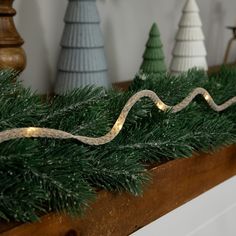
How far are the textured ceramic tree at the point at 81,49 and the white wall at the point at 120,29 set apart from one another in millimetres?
65

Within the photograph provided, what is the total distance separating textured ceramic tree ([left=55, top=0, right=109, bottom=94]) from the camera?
66cm

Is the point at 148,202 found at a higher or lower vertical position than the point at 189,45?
lower

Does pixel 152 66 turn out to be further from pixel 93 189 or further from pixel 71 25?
pixel 93 189

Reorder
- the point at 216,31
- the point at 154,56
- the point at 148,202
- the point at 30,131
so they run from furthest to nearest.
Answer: the point at 216,31, the point at 154,56, the point at 148,202, the point at 30,131

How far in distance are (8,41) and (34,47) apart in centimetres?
16

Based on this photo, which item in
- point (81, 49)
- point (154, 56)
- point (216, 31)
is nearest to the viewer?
point (81, 49)

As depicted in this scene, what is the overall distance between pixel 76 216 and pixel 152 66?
45 centimetres

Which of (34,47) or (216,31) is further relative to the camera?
(216,31)

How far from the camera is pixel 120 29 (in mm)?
865

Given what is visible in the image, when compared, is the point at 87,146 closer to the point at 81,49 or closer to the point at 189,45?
the point at 81,49

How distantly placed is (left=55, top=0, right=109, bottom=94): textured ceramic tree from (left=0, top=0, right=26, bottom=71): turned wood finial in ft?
0.36

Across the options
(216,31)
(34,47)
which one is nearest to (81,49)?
(34,47)

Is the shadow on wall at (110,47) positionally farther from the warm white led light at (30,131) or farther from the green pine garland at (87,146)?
the warm white led light at (30,131)

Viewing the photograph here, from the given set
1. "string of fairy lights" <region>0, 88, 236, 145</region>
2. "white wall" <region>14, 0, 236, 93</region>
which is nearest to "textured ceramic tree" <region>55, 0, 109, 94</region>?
"white wall" <region>14, 0, 236, 93</region>
